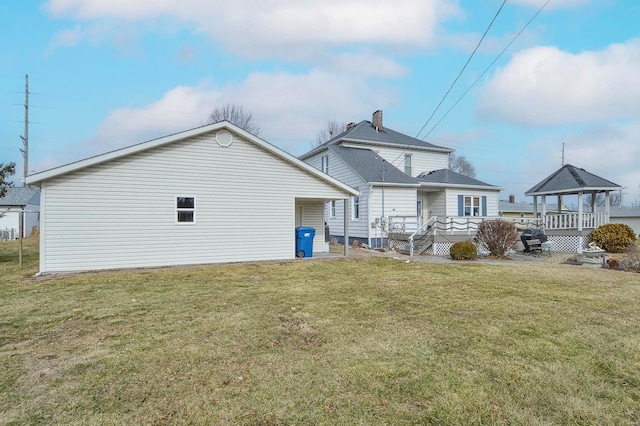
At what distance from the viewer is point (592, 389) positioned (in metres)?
3.41

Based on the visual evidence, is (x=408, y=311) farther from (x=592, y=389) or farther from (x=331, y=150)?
(x=331, y=150)

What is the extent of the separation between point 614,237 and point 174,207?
18.9 m

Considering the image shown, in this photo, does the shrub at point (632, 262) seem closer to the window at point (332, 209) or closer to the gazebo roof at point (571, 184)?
the gazebo roof at point (571, 184)

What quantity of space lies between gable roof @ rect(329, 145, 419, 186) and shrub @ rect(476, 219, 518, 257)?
22.1 ft

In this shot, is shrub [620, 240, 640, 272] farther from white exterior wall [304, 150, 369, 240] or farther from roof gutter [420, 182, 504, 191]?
white exterior wall [304, 150, 369, 240]

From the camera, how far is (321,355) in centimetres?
427

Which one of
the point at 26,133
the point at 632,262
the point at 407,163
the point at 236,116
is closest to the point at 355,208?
the point at 407,163

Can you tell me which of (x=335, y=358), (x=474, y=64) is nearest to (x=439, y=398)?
(x=335, y=358)

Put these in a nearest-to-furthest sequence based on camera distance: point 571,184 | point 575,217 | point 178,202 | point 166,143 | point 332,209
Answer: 1. point 166,143
2. point 178,202
3. point 575,217
4. point 571,184
5. point 332,209

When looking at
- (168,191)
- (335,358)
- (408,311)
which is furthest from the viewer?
(168,191)

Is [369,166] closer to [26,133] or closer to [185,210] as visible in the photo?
[185,210]

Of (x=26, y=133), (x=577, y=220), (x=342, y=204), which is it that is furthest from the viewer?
(x=26, y=133)

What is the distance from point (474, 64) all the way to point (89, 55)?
1658 centimetres

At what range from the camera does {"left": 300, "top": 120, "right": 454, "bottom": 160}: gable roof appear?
80.2 feet
